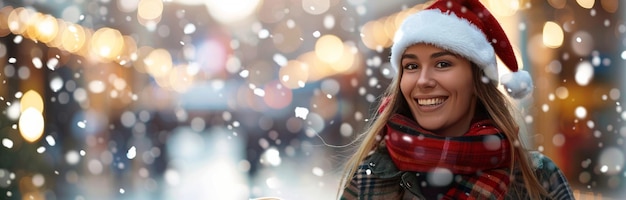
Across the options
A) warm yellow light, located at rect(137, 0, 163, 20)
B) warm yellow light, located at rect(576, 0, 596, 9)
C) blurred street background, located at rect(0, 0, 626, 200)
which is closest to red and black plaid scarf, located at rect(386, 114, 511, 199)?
blurred street background, located at rect(0, 0, 626, 200)

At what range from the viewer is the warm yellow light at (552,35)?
9516 millimetres

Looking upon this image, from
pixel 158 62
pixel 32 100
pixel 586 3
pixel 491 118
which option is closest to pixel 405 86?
pixel 491 118

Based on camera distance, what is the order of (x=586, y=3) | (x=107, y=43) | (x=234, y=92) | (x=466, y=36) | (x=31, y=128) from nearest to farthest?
(x=466, y=36)
(x=586, y=3)
(x=31, y=128)
(x=234, y=92)
(x=107, y=43)

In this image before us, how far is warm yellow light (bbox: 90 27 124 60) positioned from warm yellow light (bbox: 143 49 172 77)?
85cm

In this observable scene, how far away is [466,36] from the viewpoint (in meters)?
2.75

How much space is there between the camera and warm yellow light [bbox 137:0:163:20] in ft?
60.6

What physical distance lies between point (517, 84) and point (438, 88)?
0.35 meters

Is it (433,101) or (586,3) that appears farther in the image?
(586,3)

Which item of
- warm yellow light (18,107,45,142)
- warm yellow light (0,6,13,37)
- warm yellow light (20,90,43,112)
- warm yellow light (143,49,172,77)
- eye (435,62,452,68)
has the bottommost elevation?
eye (435,62,452,68)

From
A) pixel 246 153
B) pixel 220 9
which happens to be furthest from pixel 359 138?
pixel 220 9

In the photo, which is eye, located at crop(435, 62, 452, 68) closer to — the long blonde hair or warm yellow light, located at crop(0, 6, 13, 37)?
the long blonde hair

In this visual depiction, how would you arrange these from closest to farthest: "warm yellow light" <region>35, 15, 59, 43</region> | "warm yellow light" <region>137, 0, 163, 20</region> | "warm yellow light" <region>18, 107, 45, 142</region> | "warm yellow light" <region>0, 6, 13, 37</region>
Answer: "warm yellow light" <region>18, 107, 45, 142</region>, "warm yellow light" <region>0, 6, 13, 37</region>, "warm yellow light" <region>35, 15, 59, 43</region>, "warm yellow light" <region>137, 0, 163, 20</region>

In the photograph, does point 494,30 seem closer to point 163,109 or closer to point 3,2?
Result: point 3,2

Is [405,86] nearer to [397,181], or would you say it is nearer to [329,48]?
[397,181]
